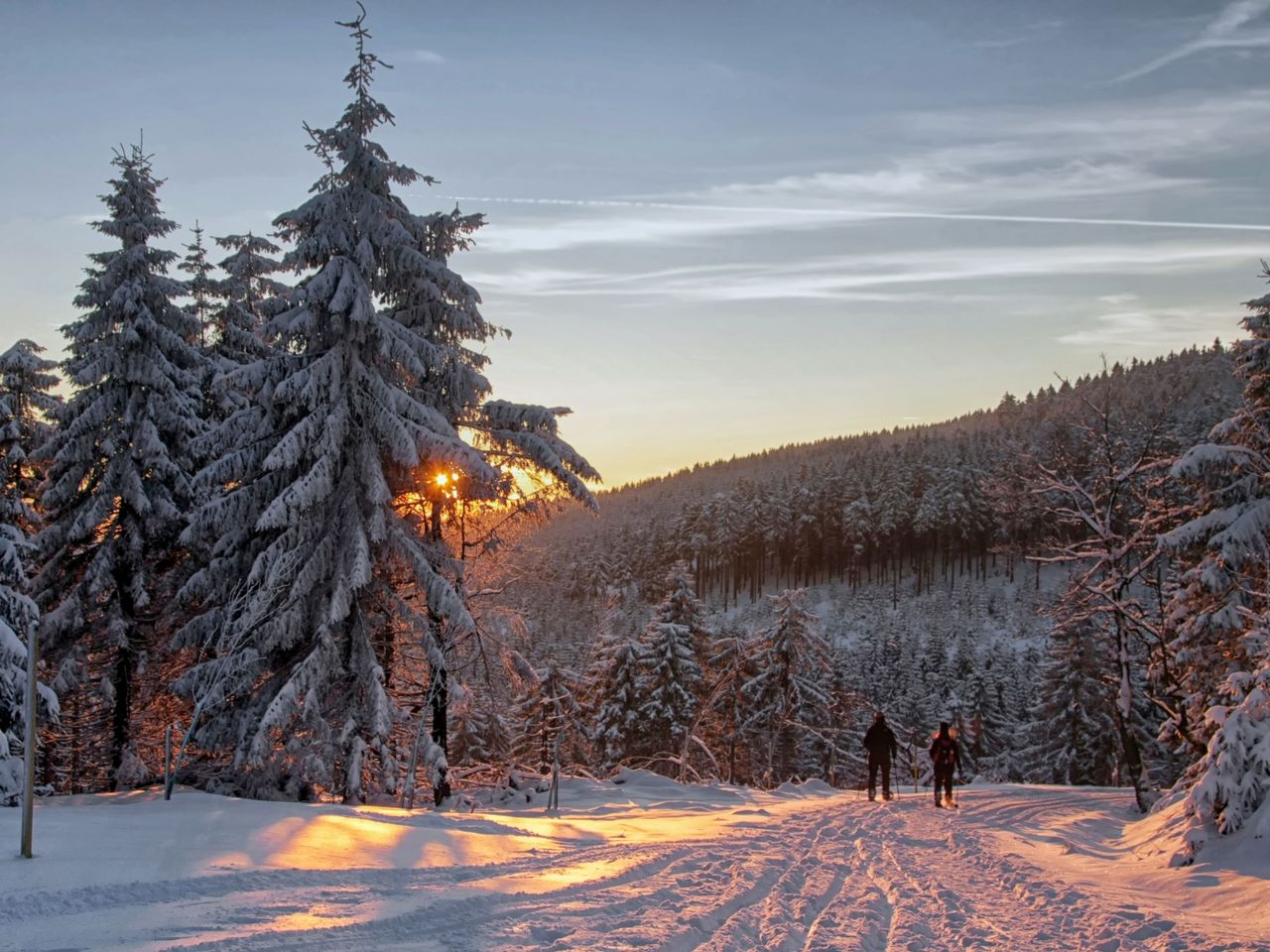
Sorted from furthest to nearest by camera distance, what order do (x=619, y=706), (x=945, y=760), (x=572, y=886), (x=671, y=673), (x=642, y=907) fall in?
(x=619, y=706), (x=671, y=673), (x=945, y=760), (x=572, y=886), (x=642, y=907)

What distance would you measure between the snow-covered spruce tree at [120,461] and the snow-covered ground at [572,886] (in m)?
9.65

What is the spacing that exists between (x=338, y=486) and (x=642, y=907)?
1189cm

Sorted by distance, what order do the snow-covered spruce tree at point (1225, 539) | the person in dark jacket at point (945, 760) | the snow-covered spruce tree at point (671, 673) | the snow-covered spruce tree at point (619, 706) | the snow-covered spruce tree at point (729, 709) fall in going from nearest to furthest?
the person in dark jacket at point (945, 760)
the snow-covered spruce tree at point (1225, 539)
the snow-covered spruce tree at point (729, 709)
the snow-covered spruce tree at point (671, 673)
the snow-covered spruce tree at point (619, 706)

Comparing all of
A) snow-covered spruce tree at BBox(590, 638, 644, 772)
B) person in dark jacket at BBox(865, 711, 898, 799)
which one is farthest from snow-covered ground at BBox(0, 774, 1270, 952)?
snow-covered spruce tree at BBox(590, 638, 644, 772)

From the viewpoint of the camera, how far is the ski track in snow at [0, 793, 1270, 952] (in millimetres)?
5488

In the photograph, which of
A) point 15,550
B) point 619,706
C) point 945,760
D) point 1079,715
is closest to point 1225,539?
point 945,760

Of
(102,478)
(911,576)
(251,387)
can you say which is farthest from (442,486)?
(911,576)

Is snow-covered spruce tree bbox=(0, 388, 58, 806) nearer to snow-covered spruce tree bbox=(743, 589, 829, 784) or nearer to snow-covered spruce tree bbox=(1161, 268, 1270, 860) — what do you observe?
snow-covered spruce tree bbox=(1161, 268, 1270, 860)

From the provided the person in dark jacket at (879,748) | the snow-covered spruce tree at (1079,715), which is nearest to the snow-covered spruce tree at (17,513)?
the person in dark jacket at (879,748)

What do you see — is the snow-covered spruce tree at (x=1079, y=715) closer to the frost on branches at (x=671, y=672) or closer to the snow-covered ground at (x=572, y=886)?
the frost on branches at (x=671, y=672)

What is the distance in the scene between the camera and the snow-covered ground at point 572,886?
18.7ft

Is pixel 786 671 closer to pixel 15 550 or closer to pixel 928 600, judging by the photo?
pixel 15 550

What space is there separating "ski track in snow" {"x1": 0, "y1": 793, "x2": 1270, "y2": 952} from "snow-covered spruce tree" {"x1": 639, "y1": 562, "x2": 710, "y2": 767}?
102ft

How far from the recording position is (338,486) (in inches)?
677
